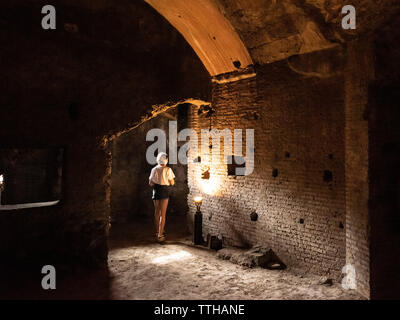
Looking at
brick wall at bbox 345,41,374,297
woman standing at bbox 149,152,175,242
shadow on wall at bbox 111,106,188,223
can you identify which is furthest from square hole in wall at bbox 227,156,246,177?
shadow on wall at bbox 111,106,188,223

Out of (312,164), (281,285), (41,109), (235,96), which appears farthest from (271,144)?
(41,109)

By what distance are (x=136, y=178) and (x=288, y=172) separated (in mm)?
6166

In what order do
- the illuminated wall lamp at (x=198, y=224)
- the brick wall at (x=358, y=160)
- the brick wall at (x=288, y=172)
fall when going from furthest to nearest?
the illuminated wall lamp at (x=198, y=224)
the brick wall at (x=288, y=172)
the brick wall at (x=358, y=160)

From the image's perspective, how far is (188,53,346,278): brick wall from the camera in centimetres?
570

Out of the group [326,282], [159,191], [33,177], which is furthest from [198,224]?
[33,177]

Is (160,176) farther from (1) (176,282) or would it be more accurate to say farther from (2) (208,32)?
(2) (208,32)

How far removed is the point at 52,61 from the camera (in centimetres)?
581

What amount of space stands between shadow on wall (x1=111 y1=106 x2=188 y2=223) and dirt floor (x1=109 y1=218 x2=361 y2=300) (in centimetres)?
328

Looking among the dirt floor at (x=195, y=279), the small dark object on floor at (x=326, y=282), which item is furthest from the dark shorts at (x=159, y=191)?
the small dark object on floor at (x=326, y=282)

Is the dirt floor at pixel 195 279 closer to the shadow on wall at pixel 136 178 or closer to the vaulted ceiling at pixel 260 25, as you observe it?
the shadow on wall at pixel 136 178

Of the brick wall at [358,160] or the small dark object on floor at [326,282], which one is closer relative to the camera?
the brick wall at [358,160]

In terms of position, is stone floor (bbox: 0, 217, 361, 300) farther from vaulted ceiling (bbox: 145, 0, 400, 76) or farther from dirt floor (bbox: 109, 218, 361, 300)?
vaulted ceiling (bbox: 145, 0, 400, 76)

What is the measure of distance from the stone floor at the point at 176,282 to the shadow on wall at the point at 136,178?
11.6 ft

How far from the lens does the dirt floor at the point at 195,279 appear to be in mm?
5199
